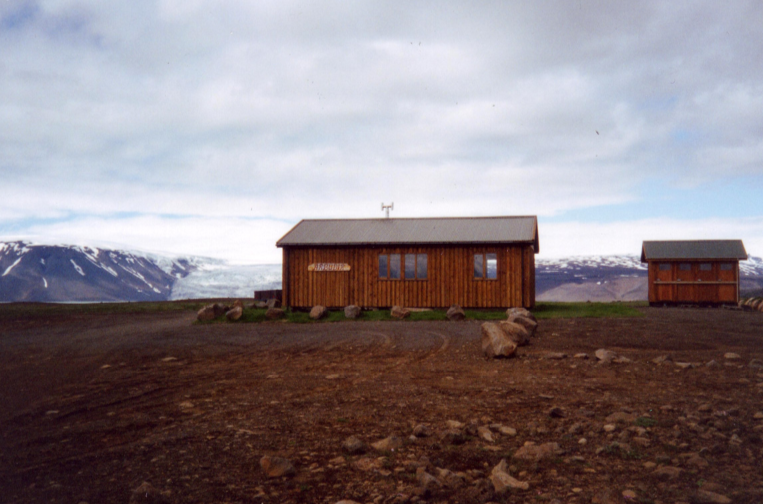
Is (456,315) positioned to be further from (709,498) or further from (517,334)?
(709,498)

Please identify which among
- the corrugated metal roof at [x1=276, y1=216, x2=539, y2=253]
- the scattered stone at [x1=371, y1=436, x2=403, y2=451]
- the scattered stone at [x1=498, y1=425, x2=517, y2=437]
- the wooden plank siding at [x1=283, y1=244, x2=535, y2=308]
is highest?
the corrugated metal roof at [x1=276, y1=216, x2=539, y2=253]

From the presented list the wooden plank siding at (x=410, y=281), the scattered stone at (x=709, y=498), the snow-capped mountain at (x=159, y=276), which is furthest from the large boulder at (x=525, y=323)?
the snow-capped mountain at (x=159, y=276)

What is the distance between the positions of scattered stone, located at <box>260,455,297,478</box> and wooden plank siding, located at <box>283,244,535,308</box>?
814 inches

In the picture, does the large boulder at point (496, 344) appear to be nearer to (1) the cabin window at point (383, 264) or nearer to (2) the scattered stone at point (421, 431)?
(2) the scattered stone at point (421, 431)

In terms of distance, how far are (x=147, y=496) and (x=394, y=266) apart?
21.9 m

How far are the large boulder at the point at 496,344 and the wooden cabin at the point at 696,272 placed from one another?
2502 cm

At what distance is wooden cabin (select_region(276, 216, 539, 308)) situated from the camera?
24578 mm

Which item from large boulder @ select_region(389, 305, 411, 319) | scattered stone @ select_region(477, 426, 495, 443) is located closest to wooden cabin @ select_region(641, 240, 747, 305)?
large boulder @ select_region(389, 305, 411, 319)

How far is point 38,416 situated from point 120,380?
250 cm

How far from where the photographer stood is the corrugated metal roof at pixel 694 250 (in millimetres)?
31616

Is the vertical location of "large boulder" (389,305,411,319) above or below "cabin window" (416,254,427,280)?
below

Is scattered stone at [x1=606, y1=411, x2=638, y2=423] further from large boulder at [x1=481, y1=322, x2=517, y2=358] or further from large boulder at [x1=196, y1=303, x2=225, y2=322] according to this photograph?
large boulder at [x1=196, y1=303, x2=225, y2=322]

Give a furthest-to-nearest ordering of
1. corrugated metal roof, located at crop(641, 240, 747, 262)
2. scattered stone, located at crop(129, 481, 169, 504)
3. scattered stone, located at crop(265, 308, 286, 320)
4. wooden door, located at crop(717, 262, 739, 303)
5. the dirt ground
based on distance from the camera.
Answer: corrugated metal roof, located at crop(641, 240, 747, 262) < wooden door, located at crop(717, 262, 739, 303) < scattered stone, located at crop(265, 308, 286, 320) < the dirt ground < scattered stone, located at crop(129, 481, 169, 504)

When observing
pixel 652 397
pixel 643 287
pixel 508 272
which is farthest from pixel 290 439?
pixel 643 287
